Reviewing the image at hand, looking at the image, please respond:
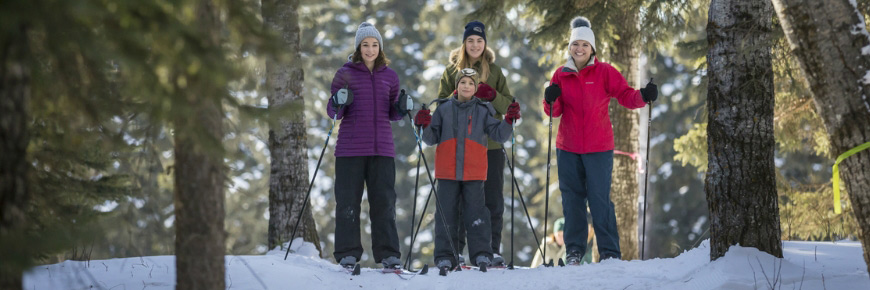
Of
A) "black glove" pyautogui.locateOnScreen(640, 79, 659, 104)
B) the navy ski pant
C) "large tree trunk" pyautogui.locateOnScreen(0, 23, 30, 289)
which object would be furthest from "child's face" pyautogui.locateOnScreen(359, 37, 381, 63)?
"large tree trunk" pyautogui.locateOnScreen(0, 23, 30, 289)

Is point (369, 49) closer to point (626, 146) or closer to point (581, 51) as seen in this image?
point (581, 51)

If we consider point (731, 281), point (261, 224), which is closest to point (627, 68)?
point (731, 281)

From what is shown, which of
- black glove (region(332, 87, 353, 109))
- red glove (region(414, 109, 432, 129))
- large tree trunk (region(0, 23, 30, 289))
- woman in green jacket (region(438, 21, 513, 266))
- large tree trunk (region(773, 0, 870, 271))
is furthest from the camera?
woman in green jacket (region(438, 21, 513, 266))

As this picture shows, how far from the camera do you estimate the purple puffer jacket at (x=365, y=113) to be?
6.34 meters

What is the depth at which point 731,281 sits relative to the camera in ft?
15.3

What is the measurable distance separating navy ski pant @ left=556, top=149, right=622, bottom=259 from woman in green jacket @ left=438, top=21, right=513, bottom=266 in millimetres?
645

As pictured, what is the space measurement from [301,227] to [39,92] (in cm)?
454

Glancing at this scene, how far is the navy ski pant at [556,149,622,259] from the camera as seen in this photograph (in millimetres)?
6383

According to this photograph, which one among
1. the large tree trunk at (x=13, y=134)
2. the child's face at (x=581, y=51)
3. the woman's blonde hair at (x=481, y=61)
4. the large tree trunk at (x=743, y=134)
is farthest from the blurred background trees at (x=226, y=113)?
the woman's blonde hair at (x=481, y=61)

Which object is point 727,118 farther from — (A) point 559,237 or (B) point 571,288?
(A) point 559,237

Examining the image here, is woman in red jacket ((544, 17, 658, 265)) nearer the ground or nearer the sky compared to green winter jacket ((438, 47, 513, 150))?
nearer the ground

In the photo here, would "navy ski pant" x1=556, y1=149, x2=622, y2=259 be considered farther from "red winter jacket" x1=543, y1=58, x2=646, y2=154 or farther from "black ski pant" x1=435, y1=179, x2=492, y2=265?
"black ski pant" x1=435, y1=179, x2=492, y2=265

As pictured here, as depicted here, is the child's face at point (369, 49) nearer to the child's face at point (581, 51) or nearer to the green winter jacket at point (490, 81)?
the green winter jacket at point (490, 81)

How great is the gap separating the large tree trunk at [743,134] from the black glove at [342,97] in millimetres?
2651
